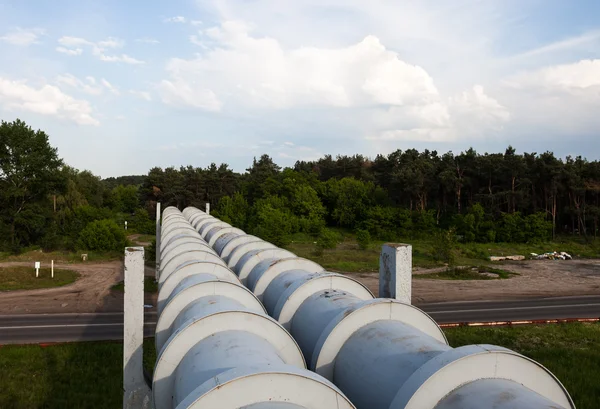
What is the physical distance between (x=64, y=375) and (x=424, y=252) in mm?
39222

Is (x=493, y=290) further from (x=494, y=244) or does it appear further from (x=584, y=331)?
(x=494, y=244)

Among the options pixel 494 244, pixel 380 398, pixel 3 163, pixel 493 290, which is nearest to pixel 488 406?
pixel 380 398

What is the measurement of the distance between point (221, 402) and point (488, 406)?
5.93ft

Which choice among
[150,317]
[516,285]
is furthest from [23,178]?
[516,285]

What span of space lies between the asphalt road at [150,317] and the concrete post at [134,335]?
1189cm

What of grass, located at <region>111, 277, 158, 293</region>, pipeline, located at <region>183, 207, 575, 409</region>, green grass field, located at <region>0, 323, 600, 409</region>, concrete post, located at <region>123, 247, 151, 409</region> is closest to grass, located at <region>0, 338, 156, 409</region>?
green grass field, located at <region>0, 323, 600, 409</region>

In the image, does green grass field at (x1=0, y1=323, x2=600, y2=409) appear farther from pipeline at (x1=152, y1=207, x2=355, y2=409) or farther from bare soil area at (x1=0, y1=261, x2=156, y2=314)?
pipeline at (x1=152, y1=207, x2=355, y2=409)

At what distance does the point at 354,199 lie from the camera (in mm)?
72688

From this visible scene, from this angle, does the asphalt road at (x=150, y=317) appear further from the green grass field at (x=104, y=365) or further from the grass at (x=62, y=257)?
the grass at (x=62, y=257)

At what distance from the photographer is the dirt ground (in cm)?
2355

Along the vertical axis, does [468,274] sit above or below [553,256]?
below

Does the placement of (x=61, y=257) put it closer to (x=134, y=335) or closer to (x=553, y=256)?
(x=134, y=335)

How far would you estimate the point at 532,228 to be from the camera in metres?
54.0

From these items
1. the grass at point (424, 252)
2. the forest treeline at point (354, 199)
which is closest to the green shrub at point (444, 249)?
the grass at point (424, 252)
